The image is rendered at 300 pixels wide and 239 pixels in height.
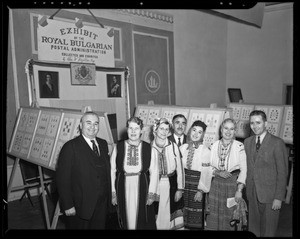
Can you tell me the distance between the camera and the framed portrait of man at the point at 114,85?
466cm

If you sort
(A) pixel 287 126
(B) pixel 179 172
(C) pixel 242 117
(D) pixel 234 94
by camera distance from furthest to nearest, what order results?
(D) pixel 234 94
(C) pixel 242 117
(A) pixel 287 126
(B) pixel 179 172

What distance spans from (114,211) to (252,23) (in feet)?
19.8

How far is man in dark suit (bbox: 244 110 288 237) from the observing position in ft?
7.61

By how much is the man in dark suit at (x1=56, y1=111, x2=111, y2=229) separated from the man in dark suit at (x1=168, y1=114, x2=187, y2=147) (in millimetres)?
836

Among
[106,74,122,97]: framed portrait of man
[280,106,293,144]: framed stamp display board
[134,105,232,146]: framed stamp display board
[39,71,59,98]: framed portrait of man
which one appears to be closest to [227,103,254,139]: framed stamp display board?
[280,106,293,144]: framed stamp display board

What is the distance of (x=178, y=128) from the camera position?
9.49 ft

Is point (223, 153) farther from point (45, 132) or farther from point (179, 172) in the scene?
point (45, 132)

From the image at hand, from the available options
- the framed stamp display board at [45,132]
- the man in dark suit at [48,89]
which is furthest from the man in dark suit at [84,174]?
the man in dark suit at [48,89]

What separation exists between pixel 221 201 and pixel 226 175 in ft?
0.74

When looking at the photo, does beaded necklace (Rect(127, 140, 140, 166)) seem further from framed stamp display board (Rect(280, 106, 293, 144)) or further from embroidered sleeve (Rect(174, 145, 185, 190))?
framed stamp display board (Rect(280, 106, 293, 144))

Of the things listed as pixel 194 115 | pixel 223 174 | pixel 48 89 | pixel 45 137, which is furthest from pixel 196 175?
pixel 48 89

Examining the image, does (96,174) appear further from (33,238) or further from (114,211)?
(33,238)

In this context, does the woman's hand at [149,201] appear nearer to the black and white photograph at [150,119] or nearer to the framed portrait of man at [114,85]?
the black and white photograph at [150,119]

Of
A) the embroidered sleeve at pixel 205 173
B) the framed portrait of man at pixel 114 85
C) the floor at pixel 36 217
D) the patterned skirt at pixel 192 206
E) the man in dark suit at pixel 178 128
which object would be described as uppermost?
the framed portrait of man at pixel 114 85
